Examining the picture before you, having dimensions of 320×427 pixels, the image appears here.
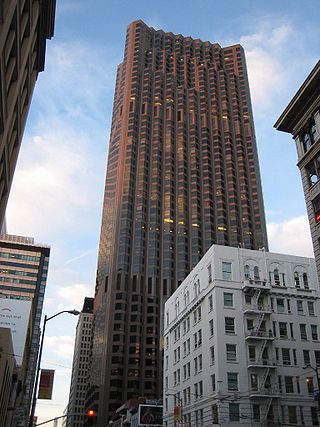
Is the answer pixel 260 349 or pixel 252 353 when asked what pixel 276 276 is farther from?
pixel 252 353

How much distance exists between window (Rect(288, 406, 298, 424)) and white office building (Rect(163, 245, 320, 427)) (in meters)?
0.11

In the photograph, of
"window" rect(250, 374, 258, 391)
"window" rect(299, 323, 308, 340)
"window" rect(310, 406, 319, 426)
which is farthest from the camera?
"window" rect(299, 323, 308, 340)

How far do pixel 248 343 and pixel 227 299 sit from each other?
240 inches

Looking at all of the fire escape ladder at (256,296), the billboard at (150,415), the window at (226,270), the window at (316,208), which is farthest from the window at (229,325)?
the billboard at (150,415)

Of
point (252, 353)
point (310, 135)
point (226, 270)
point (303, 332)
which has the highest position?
point (310, 135)

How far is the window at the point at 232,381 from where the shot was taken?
54812 mm

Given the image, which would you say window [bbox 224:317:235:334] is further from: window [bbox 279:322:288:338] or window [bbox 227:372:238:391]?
window [bbox 279:322:288:338]

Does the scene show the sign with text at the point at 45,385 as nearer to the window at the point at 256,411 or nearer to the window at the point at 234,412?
the window at the point at 234,412

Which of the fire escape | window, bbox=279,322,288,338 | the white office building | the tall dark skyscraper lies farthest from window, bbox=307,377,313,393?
the tall dark skyscraper

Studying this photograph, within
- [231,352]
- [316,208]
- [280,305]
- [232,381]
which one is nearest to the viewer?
[316,208]

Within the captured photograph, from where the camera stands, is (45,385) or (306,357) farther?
(306,357)

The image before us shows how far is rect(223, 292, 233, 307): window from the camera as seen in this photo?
60.2m

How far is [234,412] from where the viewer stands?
5366 centimetres

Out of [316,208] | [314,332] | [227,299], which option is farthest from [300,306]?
[316,208]
